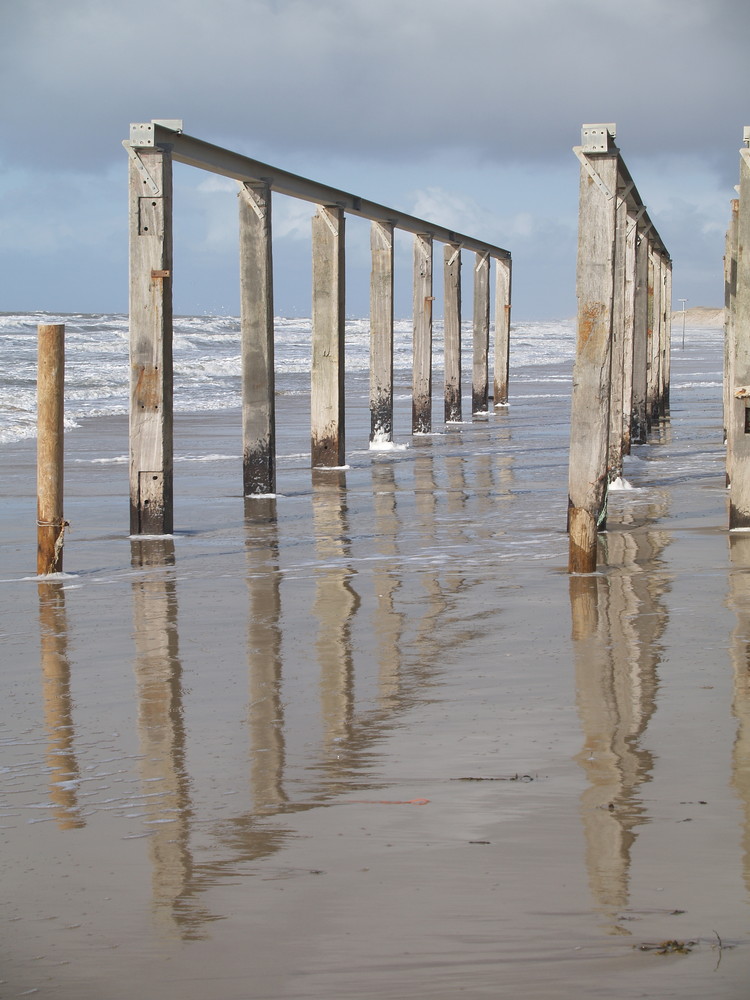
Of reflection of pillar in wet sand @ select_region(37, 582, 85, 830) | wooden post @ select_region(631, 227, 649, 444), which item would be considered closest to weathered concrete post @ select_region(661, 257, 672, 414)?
wooden post @ select_region(631, 227, 649, 444)

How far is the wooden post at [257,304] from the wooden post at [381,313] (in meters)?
5.32

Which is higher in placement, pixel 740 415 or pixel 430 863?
pixel 740 415

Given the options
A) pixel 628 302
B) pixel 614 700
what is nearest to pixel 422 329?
pixel 628 302

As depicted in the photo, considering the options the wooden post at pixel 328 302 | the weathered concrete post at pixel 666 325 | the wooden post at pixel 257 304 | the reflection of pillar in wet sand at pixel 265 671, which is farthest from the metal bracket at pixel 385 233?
the reflection of pillar in wet sand at pixel 265 671

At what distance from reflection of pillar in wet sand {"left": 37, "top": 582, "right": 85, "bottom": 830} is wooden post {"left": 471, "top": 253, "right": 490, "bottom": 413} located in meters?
17.6

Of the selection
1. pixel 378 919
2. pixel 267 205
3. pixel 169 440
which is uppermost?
pixel 267 205

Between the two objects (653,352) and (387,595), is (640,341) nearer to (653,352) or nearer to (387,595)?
(653,352)

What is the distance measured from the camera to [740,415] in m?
8.62

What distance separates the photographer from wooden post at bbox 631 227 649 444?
15.3m

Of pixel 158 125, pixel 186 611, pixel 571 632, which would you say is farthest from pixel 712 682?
pixel 158 125

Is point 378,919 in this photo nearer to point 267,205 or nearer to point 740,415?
point 740,415

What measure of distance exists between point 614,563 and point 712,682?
288 cm

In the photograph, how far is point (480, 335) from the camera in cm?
2448

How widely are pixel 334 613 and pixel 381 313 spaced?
10.4 m
